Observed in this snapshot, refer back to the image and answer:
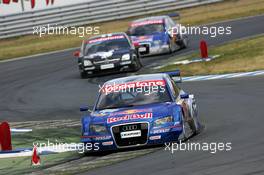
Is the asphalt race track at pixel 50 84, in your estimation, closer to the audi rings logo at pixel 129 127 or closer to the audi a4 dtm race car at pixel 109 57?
the audi a4 dtm race car at pixel 109 57

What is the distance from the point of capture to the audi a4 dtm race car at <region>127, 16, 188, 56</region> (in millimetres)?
30438

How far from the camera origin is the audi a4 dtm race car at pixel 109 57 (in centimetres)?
2655

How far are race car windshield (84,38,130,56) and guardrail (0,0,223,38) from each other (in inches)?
515

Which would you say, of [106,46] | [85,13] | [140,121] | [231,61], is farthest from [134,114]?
[85,13]

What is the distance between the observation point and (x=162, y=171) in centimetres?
1067

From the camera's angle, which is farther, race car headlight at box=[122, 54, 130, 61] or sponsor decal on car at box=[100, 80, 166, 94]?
race car headlight at box=[122, 54, 130, 61]

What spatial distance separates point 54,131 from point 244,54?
12.2 meters

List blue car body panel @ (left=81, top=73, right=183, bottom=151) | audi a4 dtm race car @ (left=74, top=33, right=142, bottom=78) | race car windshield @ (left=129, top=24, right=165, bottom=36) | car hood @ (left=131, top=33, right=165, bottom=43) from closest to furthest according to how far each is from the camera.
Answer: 1. blue car body panel @ (left=81, top=73, right=183, bottom=151)
2. audi a4 dtm race car @ (left=74, top=33, right=142, bottom=78)
3. car hood @ (left=131, top=33, right=165, bottom=43)
4. race car windshield @ (left=129, top=24, right=165, bottom=36)

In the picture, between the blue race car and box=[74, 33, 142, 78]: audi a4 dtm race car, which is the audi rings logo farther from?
box=[74, 33, 142, 78]: audi a4 dtm race car

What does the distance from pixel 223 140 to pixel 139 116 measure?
4.42ft

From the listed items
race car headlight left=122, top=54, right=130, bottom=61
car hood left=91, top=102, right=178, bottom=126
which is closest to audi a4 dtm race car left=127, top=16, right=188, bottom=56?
race car headlight left=122, top=54, right=130, bottom=61

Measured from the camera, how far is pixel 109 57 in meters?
26.7

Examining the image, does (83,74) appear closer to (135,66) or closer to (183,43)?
(135,66)

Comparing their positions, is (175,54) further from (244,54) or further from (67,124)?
(67,124)
